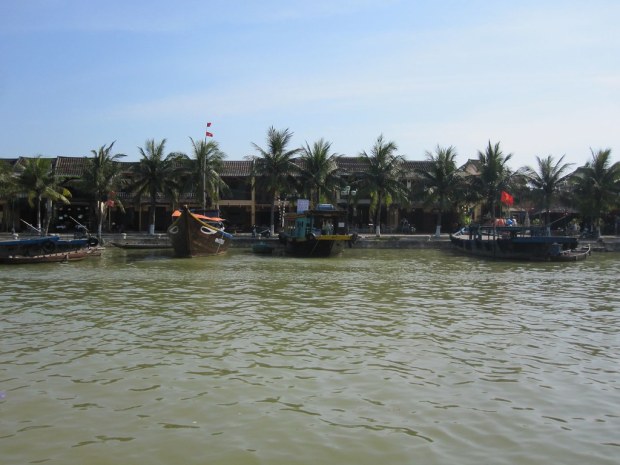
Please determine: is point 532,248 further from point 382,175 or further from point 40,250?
point 40,250

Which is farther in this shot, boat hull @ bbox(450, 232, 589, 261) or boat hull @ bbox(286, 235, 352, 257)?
boat hull @ bbox(286, 235, 352, 257)

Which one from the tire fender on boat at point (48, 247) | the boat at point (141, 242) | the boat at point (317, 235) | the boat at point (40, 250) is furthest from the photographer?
the boat at point (141, 242)

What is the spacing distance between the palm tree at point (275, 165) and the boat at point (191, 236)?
39.4 feet

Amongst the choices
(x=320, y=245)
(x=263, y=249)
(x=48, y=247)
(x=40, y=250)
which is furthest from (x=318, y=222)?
(x=40, y=250)

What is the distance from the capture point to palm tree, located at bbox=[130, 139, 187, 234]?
146 ft

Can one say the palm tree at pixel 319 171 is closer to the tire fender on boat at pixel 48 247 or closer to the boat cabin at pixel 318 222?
the boat cabin at pixel 318 222

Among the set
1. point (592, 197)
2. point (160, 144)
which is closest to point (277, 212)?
point (160, 144)

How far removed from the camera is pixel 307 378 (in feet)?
26.4

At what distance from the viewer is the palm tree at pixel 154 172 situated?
44.6 meters

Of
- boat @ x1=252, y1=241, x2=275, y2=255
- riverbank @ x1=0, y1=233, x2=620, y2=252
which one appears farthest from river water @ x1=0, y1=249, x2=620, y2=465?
riverbank @ x1=0, y1=233, x2=620, y2=252

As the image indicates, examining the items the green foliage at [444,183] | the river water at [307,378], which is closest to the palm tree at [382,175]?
the green foliage at [444,183]

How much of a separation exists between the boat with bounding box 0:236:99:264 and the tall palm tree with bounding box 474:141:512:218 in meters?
29.5

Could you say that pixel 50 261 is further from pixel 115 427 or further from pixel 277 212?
pixel 277 212

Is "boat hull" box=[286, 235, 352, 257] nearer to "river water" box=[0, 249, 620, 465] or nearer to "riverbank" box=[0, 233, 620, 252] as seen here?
"riverbank" box=[0, 233, 620, 252]
